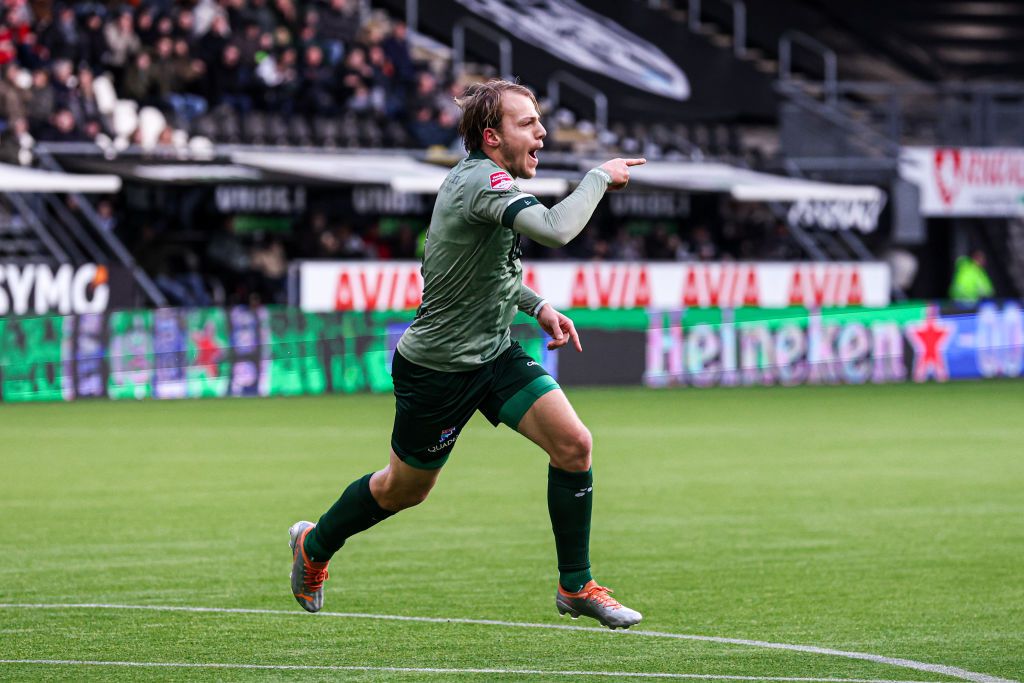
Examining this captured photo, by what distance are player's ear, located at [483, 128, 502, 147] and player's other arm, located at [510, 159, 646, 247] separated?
46 centimetres

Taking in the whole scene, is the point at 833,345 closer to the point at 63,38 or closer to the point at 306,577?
the point at 63,38

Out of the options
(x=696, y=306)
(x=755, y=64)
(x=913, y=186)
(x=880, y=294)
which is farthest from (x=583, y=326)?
(x=755, y=64)

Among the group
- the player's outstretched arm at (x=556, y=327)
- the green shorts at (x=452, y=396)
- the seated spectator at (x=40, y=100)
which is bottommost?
the green shorts at (x=452, y=396)

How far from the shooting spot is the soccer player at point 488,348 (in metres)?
7.11

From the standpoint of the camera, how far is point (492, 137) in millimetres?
7172

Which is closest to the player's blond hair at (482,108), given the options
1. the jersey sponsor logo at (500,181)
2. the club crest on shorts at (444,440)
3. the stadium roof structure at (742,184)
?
the jersey sponsor logo at (500,181)

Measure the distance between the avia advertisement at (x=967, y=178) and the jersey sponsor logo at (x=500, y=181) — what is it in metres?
26.4

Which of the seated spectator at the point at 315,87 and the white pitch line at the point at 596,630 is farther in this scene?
the seated spectator at the point at 315,87

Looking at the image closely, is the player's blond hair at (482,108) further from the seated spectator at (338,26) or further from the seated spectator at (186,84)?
the seated spectator at (338,26)

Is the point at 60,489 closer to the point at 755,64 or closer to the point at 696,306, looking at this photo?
the point at 696,306

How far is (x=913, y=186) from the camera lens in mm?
32406

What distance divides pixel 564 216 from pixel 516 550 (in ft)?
14.1

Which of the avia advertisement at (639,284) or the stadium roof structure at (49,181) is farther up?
the stadium roof structure at (49,181)

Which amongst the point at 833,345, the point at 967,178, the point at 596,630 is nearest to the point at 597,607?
the point at 596,630
